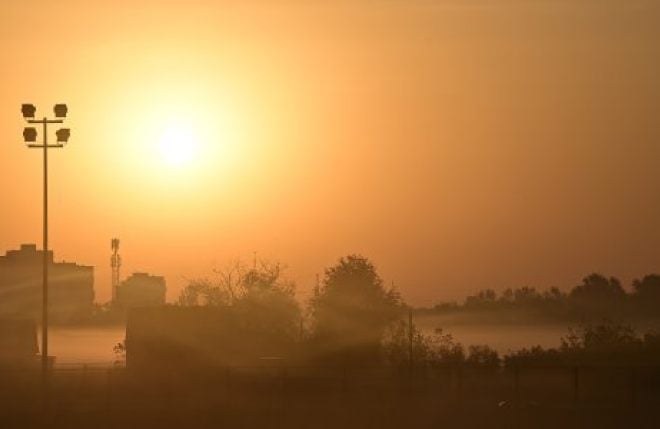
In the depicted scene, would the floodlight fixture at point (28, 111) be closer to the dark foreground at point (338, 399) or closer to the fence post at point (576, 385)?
the dark foreground at point (338, 399)

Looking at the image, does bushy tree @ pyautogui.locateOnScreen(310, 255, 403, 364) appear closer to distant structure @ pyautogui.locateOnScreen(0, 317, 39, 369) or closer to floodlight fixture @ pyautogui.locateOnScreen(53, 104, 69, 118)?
distant structure @ pyautogui.locateOnScreen(0, 317, 39, 369)

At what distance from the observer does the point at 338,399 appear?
52.8 m

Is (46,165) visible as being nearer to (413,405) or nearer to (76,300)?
(413,405)

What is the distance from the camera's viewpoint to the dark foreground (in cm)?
4603

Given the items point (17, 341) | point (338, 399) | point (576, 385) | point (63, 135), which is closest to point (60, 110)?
point (63, 135)

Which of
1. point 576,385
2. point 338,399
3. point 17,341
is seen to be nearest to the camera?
point 576,385

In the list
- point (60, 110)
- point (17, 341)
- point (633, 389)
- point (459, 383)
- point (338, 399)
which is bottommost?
point (338, 399)

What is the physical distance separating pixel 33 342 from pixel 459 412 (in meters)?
41.1

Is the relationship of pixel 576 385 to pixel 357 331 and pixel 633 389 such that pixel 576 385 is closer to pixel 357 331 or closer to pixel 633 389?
pixel 633 389

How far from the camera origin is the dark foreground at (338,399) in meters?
46.0

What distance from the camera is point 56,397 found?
54.9m

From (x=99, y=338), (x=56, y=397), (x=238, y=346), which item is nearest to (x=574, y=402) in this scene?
(x=56, y=397)

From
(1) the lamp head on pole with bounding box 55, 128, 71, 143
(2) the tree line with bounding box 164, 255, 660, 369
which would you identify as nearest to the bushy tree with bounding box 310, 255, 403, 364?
(2) the tree line with bounding box 164, 255, 660, 369

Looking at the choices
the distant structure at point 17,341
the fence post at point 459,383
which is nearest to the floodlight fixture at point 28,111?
the fence post at point 459,383
